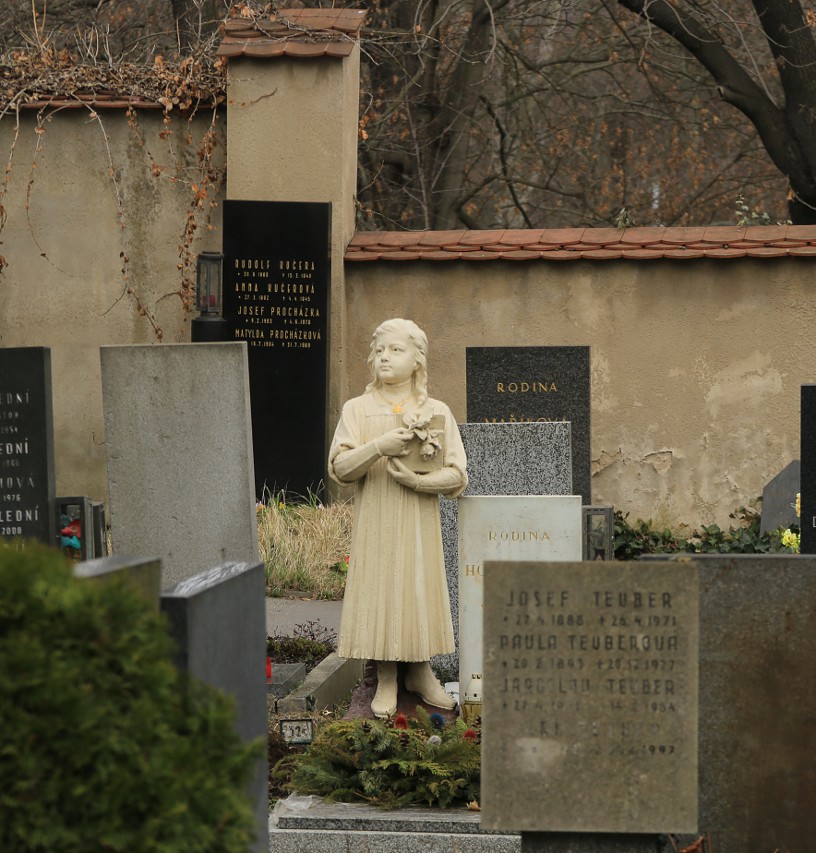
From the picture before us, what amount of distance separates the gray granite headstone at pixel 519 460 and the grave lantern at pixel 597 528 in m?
0.42

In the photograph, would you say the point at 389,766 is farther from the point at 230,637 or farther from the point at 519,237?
the point at 519,237

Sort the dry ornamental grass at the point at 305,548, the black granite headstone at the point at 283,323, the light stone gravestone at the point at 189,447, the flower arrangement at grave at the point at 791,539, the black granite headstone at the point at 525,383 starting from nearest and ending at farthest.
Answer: the light stone gravestone at the point at 189,447
the black granite headstone at the point at 525,383
the flower arrangement at grave at the point at 791,539
the dry ornamental grass at the point at 305,548
the black granite headstone at the point at 283,323

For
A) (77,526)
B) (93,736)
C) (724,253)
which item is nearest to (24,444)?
(77,526)

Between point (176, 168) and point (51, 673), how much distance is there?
1146 cm

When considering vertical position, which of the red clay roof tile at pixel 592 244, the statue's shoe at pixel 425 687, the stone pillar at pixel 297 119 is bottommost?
the statue's shoe at pixel 425 687

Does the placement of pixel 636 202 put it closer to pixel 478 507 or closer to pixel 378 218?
pixel 378 218

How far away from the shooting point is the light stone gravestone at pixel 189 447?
25.9ft

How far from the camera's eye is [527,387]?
10.0 m

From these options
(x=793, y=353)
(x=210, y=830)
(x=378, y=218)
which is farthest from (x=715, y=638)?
(x=378, y=218)

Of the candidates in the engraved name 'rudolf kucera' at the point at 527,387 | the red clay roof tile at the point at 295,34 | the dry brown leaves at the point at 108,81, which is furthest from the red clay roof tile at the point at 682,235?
the dry brown leaves at the point at 108,81

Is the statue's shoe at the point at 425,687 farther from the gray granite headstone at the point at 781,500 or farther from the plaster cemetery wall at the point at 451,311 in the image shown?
the plaster cemetery wall at the point at 451,311

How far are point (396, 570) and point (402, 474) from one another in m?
0.43

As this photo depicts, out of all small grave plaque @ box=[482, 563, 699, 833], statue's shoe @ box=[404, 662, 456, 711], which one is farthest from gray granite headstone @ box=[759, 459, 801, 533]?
small grave plaque @ box=[482, 563, 699, 833]

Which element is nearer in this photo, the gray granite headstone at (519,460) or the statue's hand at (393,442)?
the statue's hand at (393,442)
